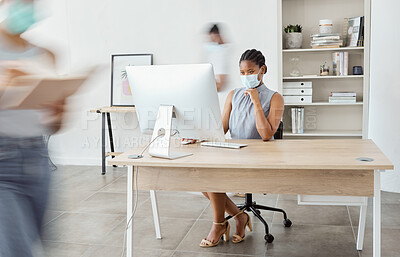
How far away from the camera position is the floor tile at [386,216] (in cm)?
300

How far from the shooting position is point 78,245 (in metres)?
2.70

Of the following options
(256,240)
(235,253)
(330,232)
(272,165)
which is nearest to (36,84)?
(272,165)

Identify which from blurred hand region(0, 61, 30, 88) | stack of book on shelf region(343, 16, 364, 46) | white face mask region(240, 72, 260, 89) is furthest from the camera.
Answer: stack of book on shelf region(343, 16, 364, 46)

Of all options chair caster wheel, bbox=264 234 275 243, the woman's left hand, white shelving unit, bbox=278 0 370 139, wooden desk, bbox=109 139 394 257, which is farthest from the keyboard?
white shelving unit, bbox=278 0 370 139

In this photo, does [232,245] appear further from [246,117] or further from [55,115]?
[55,115]

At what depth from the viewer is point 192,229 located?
2967 mm

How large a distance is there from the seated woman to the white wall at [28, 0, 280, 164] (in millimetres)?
1769

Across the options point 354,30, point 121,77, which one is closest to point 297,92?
point 354,30

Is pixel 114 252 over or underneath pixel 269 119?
underneath

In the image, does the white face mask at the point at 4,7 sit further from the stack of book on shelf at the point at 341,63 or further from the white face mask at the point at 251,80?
the stack of book on shelf at the point at 341,63

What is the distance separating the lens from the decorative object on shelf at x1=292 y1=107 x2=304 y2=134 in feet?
14.5

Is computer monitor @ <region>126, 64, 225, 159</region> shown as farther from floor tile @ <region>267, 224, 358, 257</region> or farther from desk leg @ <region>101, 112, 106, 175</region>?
desk leg @ <region>101, 112, 106, 175</region>

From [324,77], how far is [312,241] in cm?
209

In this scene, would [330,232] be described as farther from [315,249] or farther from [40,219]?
[40,219]
